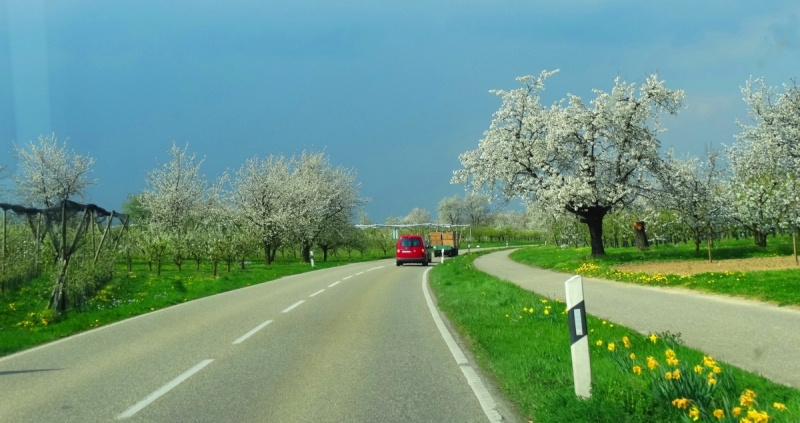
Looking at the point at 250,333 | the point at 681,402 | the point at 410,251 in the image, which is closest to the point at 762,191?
the point at 410,251

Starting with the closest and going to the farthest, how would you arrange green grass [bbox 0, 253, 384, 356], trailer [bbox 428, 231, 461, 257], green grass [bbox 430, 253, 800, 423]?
green grass [bbox 430, 253, 800, 423] < green grass [bbox 0, 253, 384, 356] < trailer [bbox 428, 231, 461, 257]

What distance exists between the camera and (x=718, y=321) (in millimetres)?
10750

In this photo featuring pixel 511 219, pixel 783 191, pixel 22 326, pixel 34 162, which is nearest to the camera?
pixel 22 326

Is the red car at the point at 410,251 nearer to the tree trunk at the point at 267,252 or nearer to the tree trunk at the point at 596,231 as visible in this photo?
A: the tree trunk at the point at 596,231

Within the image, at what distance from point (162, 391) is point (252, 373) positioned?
1149mm

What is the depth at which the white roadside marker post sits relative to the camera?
18.7 ft

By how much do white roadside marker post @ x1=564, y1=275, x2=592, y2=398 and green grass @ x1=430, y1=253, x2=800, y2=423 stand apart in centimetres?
11

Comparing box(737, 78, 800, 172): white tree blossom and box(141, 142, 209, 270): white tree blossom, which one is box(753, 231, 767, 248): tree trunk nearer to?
box(737, 78, 800, 172): white tree blossom

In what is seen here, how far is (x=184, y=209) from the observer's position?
5044 cm

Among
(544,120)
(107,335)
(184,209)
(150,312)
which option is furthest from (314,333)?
(184,209)

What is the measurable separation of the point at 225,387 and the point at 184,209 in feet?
151

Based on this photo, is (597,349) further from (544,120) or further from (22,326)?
(544,120)

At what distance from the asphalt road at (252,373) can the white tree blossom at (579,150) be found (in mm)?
17141

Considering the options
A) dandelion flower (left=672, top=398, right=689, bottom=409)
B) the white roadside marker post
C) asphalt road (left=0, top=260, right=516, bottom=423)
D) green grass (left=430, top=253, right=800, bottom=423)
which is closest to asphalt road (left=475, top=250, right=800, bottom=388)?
green grass (left=430, top=253, right=800, bottom=423)
